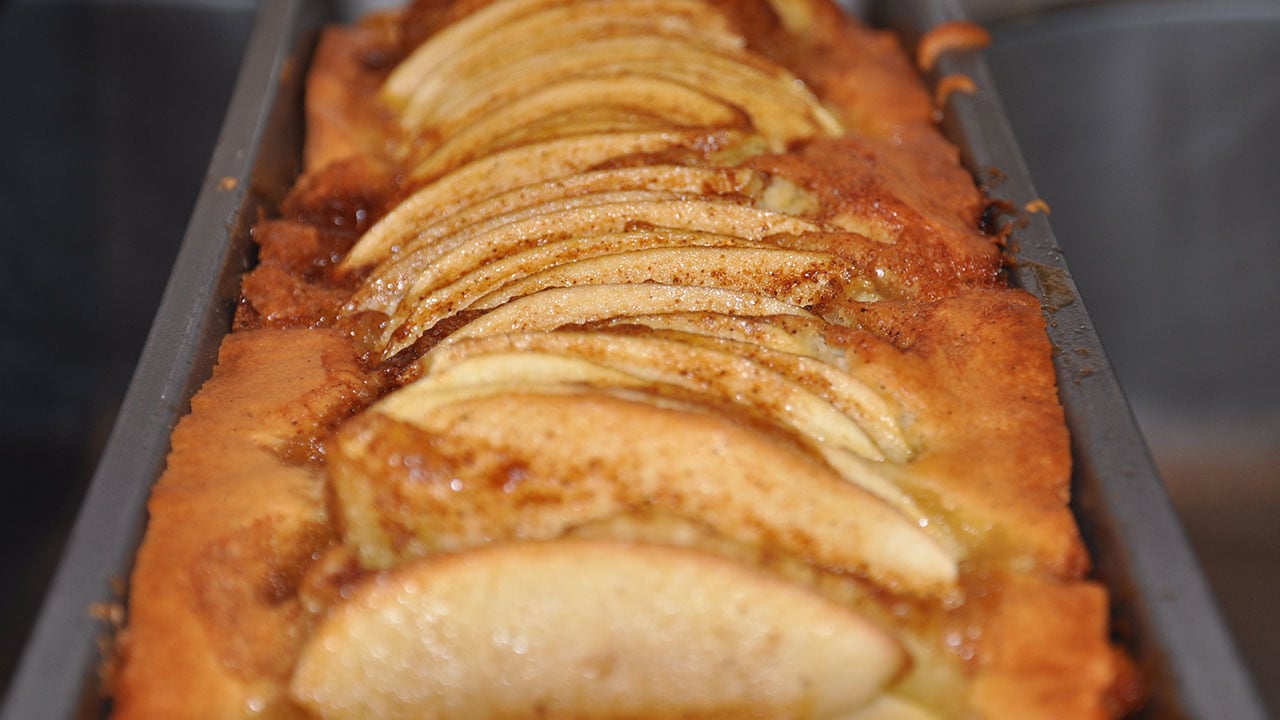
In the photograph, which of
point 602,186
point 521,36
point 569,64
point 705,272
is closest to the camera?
point 705,272

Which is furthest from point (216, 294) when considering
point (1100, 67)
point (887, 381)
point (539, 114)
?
point (1100, 67)

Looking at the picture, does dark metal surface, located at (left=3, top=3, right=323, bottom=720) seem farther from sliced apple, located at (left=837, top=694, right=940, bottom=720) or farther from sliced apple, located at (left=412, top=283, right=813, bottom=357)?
sliced apple, located at (left=837, top=694, right=940, bottom=720)

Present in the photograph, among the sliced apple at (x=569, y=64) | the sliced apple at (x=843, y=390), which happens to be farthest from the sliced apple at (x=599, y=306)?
the sliced apple at (x=569, y=64)

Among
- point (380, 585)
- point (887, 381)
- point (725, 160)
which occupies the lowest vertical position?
point (380, 585)

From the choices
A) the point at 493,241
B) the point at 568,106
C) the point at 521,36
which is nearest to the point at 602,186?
the point at 493,241

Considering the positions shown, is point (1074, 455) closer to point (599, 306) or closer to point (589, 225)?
point (599, 306)

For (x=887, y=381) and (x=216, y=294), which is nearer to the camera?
(x=887, y=381)

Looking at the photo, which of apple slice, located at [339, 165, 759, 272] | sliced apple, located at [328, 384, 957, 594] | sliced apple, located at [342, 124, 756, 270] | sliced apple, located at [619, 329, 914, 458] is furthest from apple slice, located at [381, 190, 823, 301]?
sliced apple, located at [328, 384, 957, 594]

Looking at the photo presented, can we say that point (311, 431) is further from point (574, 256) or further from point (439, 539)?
point (574, 256)
